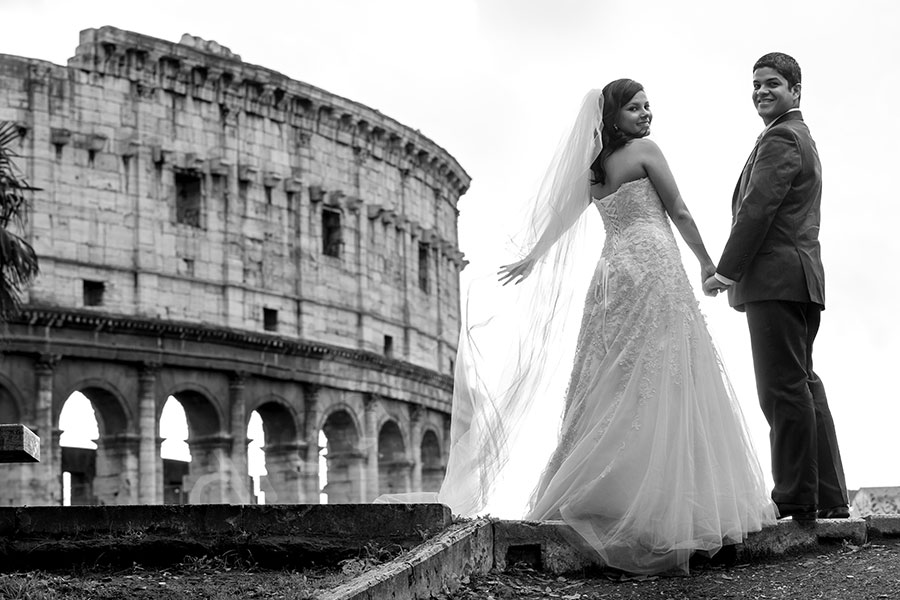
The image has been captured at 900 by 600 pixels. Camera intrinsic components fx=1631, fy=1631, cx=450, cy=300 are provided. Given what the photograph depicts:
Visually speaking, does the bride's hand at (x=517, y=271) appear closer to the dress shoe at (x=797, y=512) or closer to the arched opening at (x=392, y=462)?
the dress shoe at (x=797, y=512)

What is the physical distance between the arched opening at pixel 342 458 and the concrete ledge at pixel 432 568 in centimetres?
3666

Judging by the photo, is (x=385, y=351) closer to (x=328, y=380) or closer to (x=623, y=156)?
(x=328, y=380)

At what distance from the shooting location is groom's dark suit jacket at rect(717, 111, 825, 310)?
889 centimetres

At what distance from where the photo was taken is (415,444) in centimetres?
4753

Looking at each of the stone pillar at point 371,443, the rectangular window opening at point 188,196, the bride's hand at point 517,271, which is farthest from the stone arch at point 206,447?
the bride's hand at point 517,271

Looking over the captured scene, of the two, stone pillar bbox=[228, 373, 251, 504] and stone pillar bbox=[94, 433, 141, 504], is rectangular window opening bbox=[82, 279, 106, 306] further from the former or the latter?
stone pillar bbox=[228, 373, 251, 504]

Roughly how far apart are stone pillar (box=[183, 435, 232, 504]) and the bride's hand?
100 ft

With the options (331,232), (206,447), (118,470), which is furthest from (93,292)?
(331,232)

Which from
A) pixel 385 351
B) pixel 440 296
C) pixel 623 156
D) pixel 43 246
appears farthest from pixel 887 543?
pixel 440 296

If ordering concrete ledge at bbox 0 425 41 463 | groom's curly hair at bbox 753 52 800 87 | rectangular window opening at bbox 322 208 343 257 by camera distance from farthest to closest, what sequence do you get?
rectangular window opening at bbox 322 208 343 257, groom's curly hair at bbox 753 52 800 87, concrete ledge at bbox 0 425 41 463

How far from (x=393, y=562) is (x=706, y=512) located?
5.62 ft

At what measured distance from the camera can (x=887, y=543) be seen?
930cm

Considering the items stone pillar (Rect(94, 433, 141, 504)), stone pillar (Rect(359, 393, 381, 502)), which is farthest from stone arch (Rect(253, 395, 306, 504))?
stone pillar (Rect(94, 433, 141, 504))

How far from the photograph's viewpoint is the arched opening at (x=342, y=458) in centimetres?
4438
